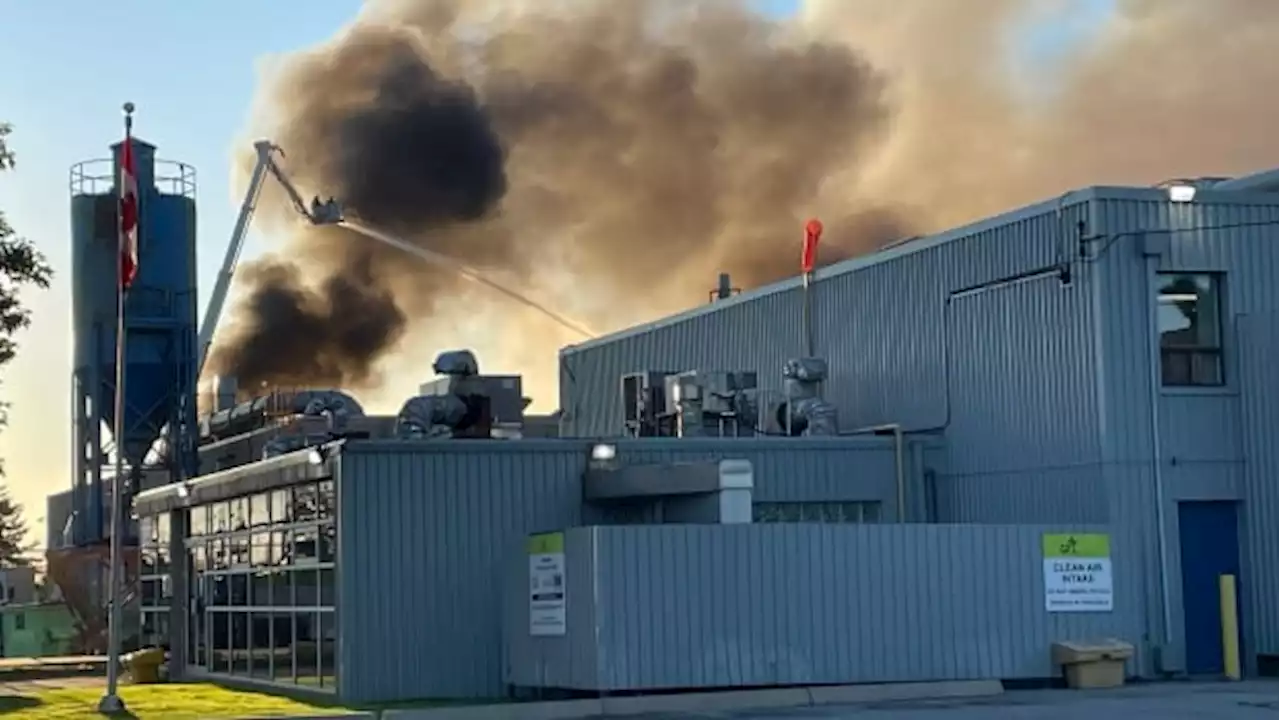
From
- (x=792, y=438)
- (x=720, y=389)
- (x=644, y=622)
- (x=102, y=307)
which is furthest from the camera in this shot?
(x=102, y=307)

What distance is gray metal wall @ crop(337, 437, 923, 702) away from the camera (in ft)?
92.6

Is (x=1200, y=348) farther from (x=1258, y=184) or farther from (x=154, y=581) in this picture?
(x=154, y=581)

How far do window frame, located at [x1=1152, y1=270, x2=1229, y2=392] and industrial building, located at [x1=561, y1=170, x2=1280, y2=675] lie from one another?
0.03 m

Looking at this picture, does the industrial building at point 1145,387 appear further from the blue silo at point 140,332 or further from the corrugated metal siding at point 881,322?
the blue silo at point 140,332

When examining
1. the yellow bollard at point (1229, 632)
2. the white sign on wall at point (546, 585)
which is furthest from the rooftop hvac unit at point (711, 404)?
the yellow bollard at point (1229, 632)

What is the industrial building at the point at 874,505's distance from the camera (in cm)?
2642

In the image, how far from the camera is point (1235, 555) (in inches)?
1160

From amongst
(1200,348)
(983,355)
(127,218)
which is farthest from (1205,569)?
(127,218)

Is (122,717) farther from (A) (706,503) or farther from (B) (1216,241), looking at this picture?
(B) (1216,241)

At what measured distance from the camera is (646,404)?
35.8 m

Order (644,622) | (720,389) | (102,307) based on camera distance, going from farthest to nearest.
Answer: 1. (102,307)
2. (720,389)
3. (644,622)

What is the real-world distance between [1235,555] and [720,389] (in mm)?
8926

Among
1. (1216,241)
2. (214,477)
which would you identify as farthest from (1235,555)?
(214,477)

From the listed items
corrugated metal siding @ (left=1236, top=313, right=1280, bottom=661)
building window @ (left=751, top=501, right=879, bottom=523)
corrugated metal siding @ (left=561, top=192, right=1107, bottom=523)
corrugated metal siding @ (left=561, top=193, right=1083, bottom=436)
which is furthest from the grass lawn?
corrugated metal siding @ (left=1236, top=313, right=1280, bottom=661)
